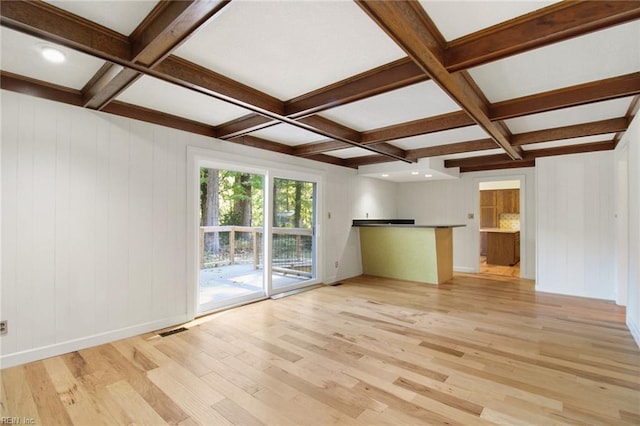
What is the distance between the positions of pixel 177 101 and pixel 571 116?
4293 millimetres

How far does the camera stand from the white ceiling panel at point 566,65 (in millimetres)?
1882

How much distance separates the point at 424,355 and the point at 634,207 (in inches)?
109

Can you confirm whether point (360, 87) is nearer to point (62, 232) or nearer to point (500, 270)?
point (62, 232)

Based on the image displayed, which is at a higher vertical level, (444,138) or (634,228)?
(444,138)

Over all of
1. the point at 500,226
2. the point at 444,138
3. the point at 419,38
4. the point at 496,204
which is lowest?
the point at 500,226

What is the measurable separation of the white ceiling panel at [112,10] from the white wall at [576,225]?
19.2 feet

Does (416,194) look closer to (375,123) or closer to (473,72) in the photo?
(375,123)

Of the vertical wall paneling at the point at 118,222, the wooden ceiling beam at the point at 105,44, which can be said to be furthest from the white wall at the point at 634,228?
the vertical wall paneling at the point at 118,222

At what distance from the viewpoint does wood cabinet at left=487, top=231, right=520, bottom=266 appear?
7480 millimetres

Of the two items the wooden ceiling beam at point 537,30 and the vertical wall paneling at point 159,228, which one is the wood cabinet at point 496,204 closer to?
the wooden ceiling beam at point 537,30

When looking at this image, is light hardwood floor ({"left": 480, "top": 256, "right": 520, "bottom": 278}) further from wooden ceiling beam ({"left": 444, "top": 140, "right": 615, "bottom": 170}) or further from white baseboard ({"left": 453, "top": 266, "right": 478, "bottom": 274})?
wooden ceiling beam ({"left": 444, "top": 140, "right": 615, "bottom": 170})

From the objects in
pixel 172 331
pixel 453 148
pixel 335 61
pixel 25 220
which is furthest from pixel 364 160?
pixel 25 220

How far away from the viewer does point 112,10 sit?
65.6 inches

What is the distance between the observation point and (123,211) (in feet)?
10.0
